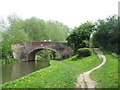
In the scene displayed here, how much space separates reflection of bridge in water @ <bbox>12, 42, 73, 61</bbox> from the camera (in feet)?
86.3

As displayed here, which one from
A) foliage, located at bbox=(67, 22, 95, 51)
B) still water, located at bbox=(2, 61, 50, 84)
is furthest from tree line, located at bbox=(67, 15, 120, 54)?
still water, located at bbox=(2, 61, 50, 84)

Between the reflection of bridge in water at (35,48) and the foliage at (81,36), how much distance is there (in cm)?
133

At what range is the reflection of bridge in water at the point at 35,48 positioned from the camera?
1036 inches

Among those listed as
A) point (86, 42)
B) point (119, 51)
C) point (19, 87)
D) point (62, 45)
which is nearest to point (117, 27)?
point (119, 51)

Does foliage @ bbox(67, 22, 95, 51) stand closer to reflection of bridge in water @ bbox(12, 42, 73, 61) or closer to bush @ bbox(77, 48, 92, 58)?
reflection of bridge in water @ bbox(12, 42, 73, 61)

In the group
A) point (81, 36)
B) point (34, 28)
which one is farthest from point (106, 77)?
point (34, 28)

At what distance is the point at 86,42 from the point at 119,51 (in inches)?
187

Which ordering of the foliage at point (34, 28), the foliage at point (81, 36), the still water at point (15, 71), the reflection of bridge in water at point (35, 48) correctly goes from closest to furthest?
the still water at point (15, 71)
the foliage at point (81, 36)
the reflection of bridge in water at point (35, 48)
the foliage at point (34, 28)

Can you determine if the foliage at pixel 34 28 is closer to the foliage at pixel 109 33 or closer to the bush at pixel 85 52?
the foliage at pixel 109 33

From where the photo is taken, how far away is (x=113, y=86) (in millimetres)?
6266

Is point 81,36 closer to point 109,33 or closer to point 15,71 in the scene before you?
point 109,33

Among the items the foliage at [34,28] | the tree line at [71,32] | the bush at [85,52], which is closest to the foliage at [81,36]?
the tree line at [71,32]

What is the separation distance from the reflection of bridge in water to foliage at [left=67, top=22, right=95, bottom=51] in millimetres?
1333

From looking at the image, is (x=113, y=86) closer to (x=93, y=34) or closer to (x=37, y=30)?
(x=93, y=34)
